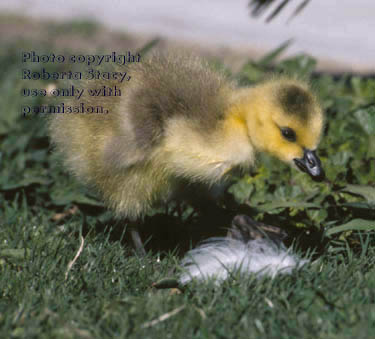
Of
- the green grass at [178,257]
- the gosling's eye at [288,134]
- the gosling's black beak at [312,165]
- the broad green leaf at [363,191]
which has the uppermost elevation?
the gosling's eye at [288,134]

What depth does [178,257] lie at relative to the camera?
268 cm

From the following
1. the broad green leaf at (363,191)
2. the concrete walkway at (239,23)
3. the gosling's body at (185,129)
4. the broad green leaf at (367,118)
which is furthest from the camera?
the concrete walkway at (239,23)

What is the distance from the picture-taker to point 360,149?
320 centimetres

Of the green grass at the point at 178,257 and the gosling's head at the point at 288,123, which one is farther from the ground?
the gosling's head at the point at 288,123

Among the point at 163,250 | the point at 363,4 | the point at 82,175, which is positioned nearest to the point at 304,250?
the point at 163,250

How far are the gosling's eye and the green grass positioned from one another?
404 millimetres

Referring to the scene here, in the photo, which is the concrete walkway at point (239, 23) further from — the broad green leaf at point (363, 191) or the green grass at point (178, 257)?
the broad green leaf at point (363, 191)

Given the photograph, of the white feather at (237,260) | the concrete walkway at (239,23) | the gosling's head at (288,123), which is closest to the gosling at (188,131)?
the gosling's head at (288,123)

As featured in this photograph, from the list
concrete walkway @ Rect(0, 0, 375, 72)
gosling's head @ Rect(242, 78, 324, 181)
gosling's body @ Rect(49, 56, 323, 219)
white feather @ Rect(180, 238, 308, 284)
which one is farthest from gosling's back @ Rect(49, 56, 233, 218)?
concrete walkway @ Rect(0, 0, 375, 72)

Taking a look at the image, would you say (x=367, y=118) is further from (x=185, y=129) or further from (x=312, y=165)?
(x=185, y=129)

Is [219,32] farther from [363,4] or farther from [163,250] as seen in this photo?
[163,250]

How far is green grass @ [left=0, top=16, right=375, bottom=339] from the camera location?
1.95 metres

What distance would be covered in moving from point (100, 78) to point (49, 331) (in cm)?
128

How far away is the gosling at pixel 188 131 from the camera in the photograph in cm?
243
